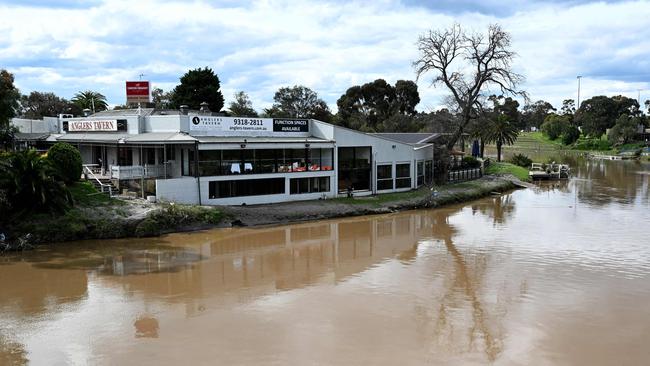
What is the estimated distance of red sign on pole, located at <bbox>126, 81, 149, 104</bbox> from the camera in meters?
38.0

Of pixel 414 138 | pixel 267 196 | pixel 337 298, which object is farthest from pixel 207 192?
pixel 414 138

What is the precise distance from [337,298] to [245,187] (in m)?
15.6

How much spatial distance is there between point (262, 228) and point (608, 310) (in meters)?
17.2

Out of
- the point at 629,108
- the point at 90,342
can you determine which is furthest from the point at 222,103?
the point at 629,108

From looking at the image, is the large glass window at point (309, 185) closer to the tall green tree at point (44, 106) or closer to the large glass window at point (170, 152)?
the large glass window at point (170, 152)

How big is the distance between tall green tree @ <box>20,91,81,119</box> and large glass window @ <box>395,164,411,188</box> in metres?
41.7

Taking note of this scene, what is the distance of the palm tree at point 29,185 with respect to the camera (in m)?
24.3

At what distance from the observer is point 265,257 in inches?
919

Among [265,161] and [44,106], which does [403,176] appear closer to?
[265,161]

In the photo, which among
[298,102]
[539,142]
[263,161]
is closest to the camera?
[263,161]

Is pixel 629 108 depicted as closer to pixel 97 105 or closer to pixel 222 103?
pixel 222 103

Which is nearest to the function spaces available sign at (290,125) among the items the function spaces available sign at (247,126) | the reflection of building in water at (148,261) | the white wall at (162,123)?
the function spaces available sign at (247,126)

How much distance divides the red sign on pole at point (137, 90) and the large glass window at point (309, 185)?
13.0m

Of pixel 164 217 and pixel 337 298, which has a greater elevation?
pixel 164 217
